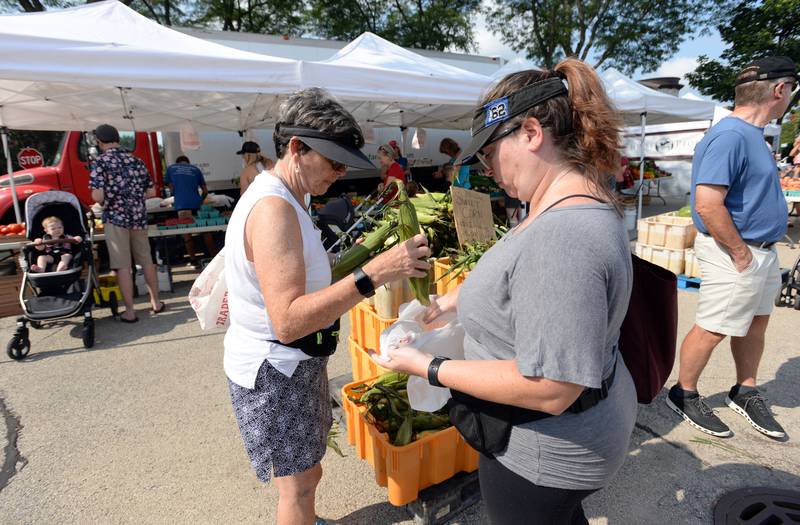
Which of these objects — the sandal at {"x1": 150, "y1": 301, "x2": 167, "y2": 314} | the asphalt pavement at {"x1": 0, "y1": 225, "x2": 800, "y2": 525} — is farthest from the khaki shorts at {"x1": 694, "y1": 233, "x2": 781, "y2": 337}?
the sandal at {"x1": 150, "y1": 301, "x2": 167, "y2": 314}

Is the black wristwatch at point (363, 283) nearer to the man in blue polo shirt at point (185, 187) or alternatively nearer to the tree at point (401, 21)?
the man in blue polo shirt at point (185, 187)

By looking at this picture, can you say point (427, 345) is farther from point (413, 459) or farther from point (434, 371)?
point (413, 459)

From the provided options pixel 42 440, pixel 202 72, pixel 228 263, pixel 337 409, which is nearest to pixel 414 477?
pixel 337 409

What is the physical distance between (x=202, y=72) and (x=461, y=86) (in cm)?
340

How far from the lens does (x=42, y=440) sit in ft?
10.1

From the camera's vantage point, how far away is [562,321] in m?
0.98

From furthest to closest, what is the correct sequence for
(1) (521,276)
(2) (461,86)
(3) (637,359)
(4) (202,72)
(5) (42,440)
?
(2) (461,86), (4) (202,72), (5) (42,440), (3) (637,359), (1) (521,276)

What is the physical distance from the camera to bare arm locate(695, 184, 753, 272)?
256cm

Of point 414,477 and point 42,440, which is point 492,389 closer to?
point 414,477

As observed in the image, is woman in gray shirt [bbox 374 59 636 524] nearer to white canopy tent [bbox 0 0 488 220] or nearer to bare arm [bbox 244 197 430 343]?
bare arm [bbox 244 197 430 343]

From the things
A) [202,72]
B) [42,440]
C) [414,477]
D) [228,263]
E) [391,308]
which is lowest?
[42,440]

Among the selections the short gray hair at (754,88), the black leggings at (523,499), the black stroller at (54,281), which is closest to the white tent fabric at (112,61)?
the black stroller at (54,281)

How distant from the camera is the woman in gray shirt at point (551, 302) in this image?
100cm

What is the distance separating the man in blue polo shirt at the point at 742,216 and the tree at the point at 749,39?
909 inches
